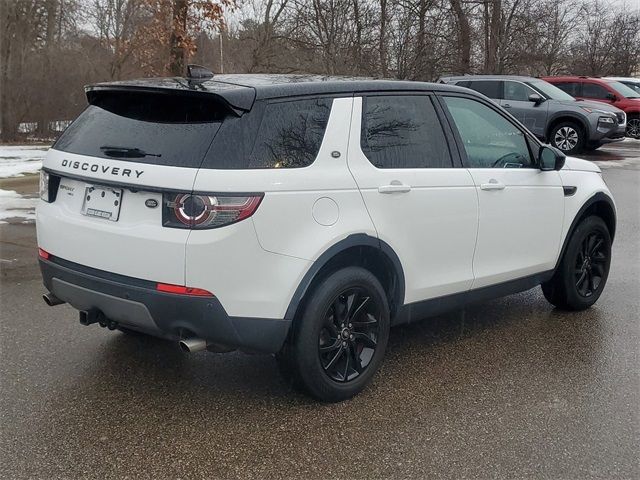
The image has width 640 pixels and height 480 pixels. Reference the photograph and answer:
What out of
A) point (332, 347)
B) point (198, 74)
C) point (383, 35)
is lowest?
point (332, 347)

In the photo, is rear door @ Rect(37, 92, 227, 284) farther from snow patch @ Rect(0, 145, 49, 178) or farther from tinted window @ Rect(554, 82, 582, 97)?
tinted window @ Rect(554, 82, 582, 97)

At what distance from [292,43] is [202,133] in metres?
18.7

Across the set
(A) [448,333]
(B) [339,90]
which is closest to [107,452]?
(B) [339,90]

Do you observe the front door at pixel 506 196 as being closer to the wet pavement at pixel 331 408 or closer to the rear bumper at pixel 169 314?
the wet pavement at pixel 331 408

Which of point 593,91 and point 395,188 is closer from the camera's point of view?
point 395,188

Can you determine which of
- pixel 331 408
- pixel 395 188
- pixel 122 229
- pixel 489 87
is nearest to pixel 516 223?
pixel 395 188

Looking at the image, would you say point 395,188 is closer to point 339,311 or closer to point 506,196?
point 339,311

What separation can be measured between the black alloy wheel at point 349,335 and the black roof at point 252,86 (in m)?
1.11

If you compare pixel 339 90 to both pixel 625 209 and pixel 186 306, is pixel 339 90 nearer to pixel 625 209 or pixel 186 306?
pixel 186 306

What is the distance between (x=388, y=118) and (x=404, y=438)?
6.01 ft

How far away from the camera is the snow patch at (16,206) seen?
8.67 metres

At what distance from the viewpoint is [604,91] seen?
20281mm

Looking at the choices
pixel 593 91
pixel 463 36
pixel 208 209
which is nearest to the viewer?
pixel 208 209

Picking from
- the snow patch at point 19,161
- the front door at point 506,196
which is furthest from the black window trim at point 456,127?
the snow patch at point 19,161
